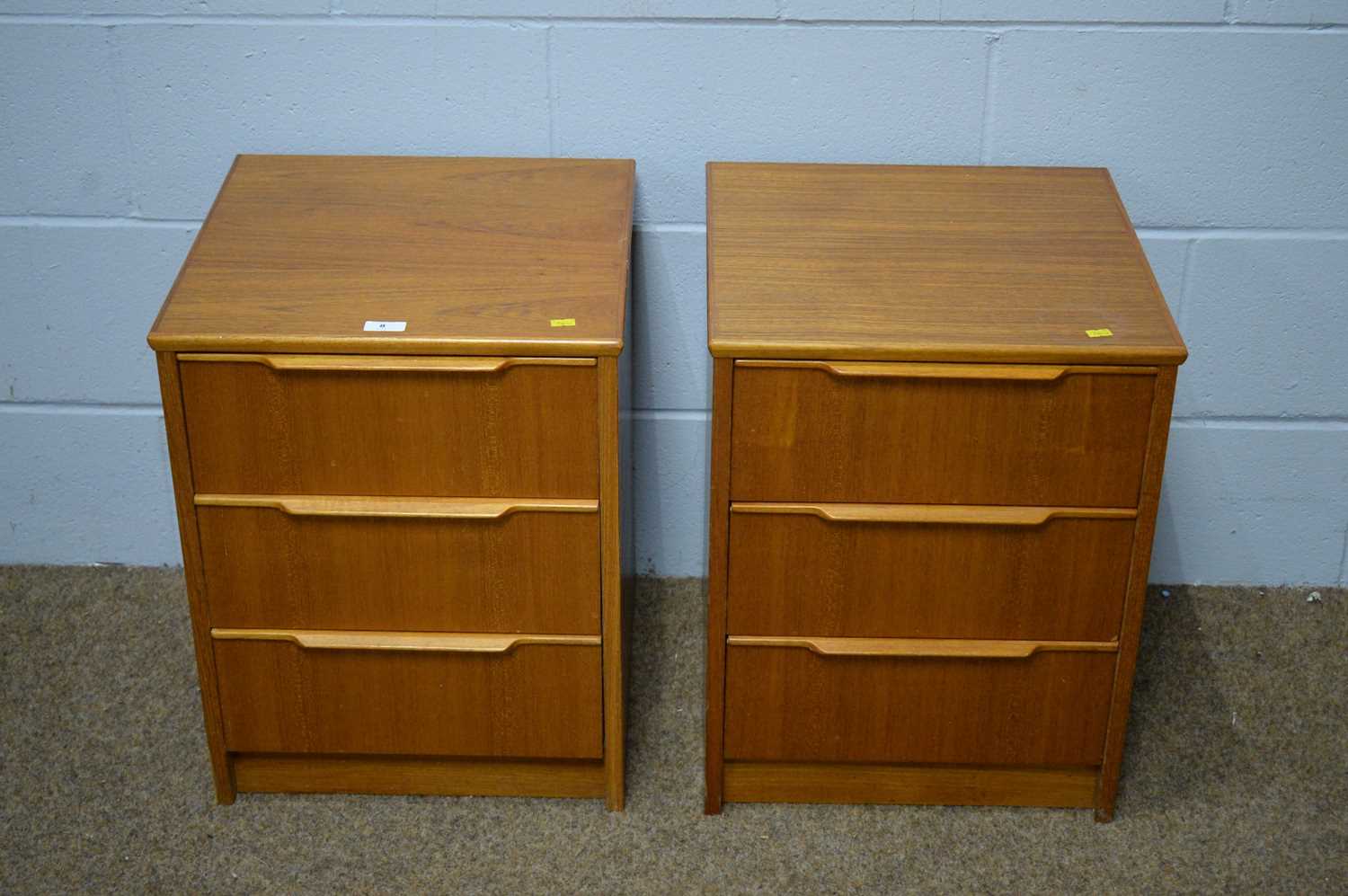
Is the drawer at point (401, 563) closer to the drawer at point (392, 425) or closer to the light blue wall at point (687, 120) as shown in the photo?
Answer: the drawer at point (392, 425)

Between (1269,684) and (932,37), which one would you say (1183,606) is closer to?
(1269,684)

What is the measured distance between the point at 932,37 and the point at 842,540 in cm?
75

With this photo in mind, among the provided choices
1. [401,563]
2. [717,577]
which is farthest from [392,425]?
[717,577]

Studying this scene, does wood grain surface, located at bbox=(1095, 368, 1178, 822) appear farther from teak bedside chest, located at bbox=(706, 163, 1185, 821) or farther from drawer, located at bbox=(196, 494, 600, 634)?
drawer, located at bbox=(196, 494, 600, 634)

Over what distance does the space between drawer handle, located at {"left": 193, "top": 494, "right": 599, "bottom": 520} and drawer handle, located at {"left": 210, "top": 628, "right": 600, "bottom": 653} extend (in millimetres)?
169

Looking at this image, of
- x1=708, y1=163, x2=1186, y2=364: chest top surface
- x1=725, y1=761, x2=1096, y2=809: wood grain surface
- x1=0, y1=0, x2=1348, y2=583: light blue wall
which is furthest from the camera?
x1=0, y1=0, x2=1348, y2=583: light blue wall

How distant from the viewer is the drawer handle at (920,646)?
165cm

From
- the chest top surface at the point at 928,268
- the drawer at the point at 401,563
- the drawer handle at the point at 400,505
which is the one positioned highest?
the chest top surface at the point at 928,268

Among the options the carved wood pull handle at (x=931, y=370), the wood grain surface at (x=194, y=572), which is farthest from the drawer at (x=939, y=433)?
the wood grain surface at (x=194, y=572)

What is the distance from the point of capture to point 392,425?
156cm

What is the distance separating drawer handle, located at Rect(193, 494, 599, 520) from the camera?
62.3 inches

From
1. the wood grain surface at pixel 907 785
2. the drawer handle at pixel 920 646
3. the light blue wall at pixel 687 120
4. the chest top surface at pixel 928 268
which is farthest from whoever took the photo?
the light blue wall at pixel 687 120

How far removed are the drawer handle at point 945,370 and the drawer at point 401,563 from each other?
A: 312 millimetres

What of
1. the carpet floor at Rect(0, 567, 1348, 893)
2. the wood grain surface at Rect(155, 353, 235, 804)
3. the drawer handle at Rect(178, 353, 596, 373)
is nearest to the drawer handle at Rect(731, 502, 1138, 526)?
the drawer handle at Rect(178, 353, 596, 373)
